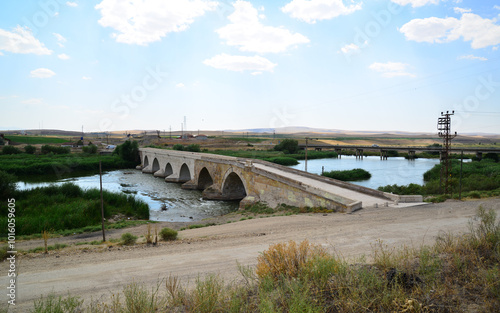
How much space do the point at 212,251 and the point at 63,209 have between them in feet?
36.2


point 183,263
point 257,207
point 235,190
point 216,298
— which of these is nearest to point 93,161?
point 235,190

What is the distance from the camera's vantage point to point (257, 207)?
16312 mm

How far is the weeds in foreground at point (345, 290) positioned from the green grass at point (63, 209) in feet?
34.9

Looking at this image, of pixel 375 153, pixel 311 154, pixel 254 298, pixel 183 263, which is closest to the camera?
pixel 254 298

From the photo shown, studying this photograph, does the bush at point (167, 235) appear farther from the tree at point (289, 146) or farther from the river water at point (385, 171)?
the tree at point (289, 146)

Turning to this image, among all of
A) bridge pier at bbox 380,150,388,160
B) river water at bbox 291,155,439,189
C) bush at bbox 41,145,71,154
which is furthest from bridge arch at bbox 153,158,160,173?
bridge pier at bbox 380,150,388,160

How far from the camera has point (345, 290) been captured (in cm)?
336

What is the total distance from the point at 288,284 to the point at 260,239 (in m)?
4.55

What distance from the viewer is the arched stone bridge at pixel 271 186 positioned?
11940mm

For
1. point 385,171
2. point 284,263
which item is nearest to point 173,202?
point 284,263

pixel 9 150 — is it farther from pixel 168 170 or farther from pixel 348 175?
pixel 348 175

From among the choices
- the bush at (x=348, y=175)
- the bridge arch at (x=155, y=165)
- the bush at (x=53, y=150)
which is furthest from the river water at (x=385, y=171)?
the bush at (x=53, y=150)

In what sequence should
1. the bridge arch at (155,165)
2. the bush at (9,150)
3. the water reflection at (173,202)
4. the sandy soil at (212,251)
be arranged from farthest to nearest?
1. the bush at (9,150)
2. the bridge arch at (155,165)
3. the water reflection at (173,202)
4. the sandy soil at (212,251)

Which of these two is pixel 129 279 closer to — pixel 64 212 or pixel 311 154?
pixel 64 212
